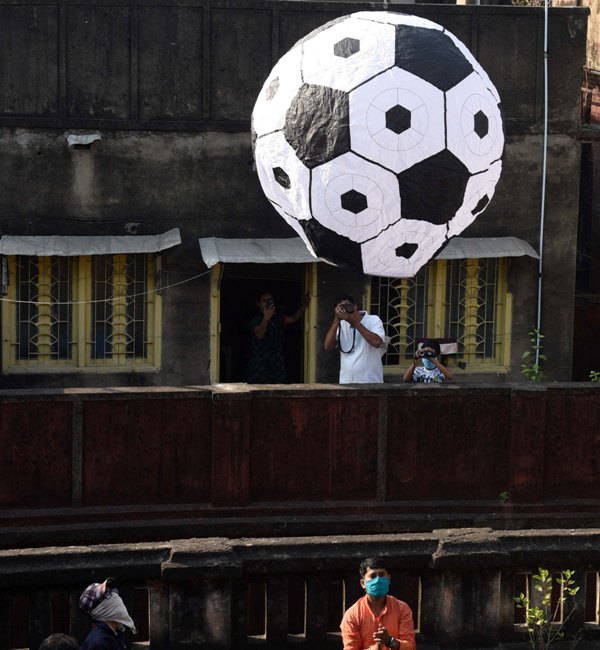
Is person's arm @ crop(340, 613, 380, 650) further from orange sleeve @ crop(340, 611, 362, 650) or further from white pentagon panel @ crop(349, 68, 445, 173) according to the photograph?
white pentagon panel @ crop(349, 68, 445, 173)

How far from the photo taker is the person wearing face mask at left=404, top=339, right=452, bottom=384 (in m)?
11.6

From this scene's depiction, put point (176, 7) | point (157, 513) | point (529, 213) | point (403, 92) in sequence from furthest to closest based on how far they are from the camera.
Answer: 1. point (529, 213)
2. point (176, 7)
3. point (157, 513)
4. point (403, 92)

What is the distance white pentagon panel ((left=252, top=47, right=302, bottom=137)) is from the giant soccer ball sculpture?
0.04 feet

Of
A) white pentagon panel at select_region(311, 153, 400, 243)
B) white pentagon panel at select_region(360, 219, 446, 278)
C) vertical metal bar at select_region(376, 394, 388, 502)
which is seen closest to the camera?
white pentagon panel at select_region(311, 153, 400, 243)

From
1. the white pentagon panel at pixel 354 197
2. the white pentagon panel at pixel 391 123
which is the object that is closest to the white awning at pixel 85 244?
the white pentagon panel at pixel 354 197

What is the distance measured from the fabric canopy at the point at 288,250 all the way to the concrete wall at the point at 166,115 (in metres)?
0.31

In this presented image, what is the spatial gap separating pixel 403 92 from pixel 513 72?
764 cm

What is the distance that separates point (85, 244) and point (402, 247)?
22.6ft

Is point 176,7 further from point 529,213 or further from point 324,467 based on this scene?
point 324,467

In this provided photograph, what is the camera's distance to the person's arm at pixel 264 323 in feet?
43.7

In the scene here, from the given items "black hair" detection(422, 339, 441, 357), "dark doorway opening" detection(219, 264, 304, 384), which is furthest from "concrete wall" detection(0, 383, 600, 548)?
"dark doorway opening" detection(219, 264, 304, 384)

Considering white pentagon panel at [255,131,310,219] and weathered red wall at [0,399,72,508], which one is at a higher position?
white pentagon panel at [255,131,310,219]

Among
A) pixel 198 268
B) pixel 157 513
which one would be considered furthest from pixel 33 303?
pixel 157 513

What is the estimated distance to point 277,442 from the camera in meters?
10.6
